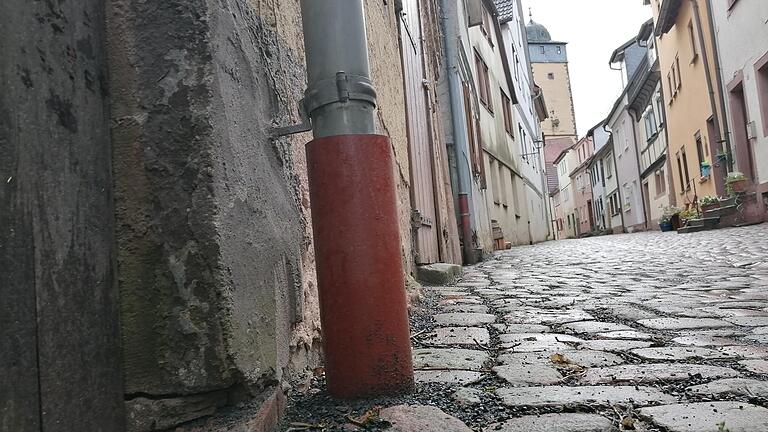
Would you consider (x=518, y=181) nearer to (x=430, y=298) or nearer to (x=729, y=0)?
(x=729, y=0)

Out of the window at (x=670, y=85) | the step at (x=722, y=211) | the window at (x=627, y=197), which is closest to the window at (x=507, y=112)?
the window at (x=670, y=85)

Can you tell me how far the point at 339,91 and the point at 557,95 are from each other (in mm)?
58316

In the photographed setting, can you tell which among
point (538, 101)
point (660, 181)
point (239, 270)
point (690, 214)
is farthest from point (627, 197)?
point (239, 270)

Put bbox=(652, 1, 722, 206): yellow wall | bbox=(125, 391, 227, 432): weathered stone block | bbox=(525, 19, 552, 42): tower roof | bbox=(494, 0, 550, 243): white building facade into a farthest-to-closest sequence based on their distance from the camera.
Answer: bbox=(525, 19, 552, 42): tower roof → bbox=(494, 0, 550, 243): white building facade → bbox=(652, 1, 722, 206): yellow wall → bbox=(125, 391, 227, 432): weathered stone block

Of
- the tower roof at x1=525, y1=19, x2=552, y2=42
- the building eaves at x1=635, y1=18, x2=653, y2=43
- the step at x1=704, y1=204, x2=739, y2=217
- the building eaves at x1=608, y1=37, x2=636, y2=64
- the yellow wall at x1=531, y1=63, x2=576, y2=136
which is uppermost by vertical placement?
the tower roof at x1=525, y1=19, x2=552, y2=42

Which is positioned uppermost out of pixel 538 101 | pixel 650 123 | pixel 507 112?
pixel 538 101

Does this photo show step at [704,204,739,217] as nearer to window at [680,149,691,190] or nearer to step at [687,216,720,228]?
step at [687,216,720,228]

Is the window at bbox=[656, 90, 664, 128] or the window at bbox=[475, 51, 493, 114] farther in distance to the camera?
the window at bbox=[656, 90, 664, 128]

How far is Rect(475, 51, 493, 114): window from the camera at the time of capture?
1300 cm

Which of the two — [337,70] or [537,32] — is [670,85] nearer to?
[337,70]

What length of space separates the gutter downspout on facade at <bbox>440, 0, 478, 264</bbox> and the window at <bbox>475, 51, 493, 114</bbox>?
4.19 metres

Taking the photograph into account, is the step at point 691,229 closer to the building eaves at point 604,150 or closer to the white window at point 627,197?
the white window at point 627,197

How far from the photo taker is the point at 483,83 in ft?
43.9

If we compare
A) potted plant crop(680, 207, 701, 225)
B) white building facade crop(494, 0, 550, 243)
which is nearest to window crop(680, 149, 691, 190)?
potted plant crop(680, 207, 701, 225)
